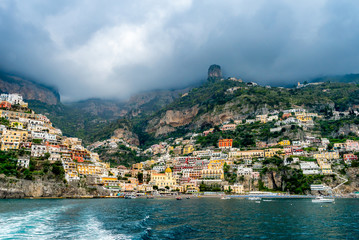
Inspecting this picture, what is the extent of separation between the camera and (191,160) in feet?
440

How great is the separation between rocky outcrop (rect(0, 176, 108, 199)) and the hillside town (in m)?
3.54

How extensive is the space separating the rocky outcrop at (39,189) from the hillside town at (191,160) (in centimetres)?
354

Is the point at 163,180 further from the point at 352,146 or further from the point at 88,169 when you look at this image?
the point at 352,146

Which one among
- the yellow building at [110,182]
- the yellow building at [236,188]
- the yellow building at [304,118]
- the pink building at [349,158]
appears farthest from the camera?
the yellow building at [304,118]

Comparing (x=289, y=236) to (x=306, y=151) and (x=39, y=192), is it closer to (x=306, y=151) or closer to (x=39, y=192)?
(x=39, y=192)

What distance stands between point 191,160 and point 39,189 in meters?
73.1

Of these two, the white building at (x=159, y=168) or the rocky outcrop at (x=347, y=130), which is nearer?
the rocky outcrop at (x=347, y=130)

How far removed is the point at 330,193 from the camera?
289 feet

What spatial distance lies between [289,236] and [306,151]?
91618 millimetres

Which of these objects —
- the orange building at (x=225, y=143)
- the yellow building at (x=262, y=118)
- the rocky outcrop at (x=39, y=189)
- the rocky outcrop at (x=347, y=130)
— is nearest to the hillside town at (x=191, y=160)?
the orange building at (x=225, y=143)

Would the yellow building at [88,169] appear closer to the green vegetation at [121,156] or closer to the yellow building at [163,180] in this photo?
the yellow building at [163,180]

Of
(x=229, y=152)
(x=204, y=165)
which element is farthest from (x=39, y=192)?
(x=229, y=152)

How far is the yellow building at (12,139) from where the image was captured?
86438 mm

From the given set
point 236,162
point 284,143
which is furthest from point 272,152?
point 236,162
